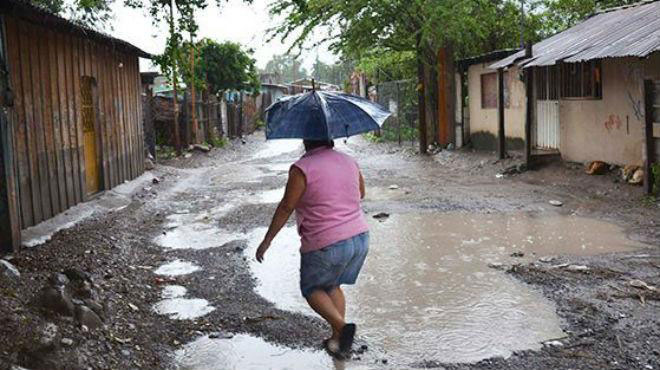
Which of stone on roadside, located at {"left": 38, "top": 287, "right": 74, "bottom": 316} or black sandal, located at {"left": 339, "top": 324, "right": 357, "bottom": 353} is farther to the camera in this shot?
stone on roadside, located at {"left": 38, "top": 287, "right": 74, "bottom": 316}

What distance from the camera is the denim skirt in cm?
418

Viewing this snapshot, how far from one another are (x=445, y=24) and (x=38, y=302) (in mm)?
14947

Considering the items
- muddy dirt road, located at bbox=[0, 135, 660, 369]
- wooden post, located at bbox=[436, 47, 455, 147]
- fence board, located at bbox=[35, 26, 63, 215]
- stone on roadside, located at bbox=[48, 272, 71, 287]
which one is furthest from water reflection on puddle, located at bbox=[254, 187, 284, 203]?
wooden post, located at bbox=[436, 47, 455, 147]

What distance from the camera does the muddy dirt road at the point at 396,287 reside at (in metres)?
4.41

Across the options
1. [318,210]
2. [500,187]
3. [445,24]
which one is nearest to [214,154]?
[445,24]

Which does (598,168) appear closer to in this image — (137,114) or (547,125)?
(547,125)

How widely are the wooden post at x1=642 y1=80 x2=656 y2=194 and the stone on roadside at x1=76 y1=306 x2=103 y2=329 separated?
27.9 ft

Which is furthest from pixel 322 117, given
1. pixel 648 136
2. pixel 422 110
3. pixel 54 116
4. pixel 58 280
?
pixel 422 110

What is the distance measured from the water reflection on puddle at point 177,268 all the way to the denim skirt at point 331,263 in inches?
114

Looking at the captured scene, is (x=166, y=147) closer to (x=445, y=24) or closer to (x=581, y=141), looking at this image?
(x=445, y=24)

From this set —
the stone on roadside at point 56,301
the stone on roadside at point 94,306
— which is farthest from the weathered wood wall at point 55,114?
the stone on roadside at point 56,301

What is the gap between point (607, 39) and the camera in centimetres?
1183

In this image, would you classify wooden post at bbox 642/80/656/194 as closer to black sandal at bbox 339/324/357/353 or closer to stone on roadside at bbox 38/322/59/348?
black sandal at bbox 339/324/357/353

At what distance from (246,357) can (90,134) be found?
342 inches
